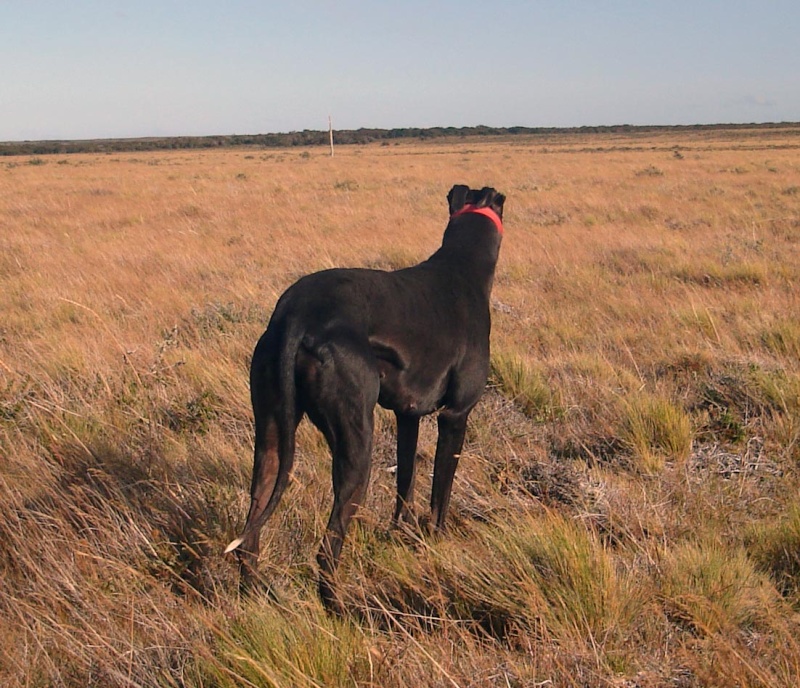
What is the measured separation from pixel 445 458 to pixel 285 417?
2.83 feet

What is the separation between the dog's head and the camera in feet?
12.1

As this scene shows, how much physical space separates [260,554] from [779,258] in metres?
8.38

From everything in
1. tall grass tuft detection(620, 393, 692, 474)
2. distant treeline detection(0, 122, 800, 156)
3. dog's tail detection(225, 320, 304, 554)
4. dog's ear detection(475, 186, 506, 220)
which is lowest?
tall grass tuft detection(620, 393, 692, 474)

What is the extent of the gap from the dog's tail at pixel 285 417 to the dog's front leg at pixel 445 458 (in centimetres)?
77

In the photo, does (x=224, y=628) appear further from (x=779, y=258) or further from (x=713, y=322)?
(x=779, y=258)

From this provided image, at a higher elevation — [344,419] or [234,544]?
[344,419]

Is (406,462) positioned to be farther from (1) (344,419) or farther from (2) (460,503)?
(1) (344,419)

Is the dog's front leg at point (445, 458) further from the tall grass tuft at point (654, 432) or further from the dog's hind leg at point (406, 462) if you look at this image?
the tall grass tuft at point (654, 432)

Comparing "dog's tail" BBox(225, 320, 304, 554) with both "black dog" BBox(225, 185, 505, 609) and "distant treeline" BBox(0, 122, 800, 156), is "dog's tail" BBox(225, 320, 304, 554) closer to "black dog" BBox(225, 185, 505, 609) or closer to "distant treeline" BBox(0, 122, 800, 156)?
"black dog" BBox(225, 185, 505, 609)

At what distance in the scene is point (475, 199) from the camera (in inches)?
147

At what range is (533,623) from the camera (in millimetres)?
2244

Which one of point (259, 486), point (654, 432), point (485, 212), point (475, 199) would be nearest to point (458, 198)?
point (475, 199)

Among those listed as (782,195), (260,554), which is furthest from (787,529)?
(782,195)

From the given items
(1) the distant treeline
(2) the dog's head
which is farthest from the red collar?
(1) the distant treeline
